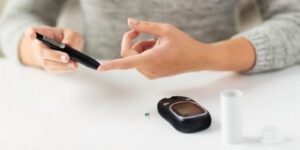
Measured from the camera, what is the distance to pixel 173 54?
0.83 m

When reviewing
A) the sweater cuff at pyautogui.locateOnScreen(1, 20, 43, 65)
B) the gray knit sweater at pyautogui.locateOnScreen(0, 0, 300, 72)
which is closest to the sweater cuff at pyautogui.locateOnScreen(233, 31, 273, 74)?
the gray knit sweater at pyautogui.locateOnScreen(0, 0, 300, 72)

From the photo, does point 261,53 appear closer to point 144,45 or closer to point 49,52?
point 144,45

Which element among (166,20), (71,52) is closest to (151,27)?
(71,52)

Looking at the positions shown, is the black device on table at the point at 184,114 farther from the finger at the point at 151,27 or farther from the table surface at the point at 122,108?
the finger at the point at 151,27

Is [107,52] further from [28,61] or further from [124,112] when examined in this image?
[124,112]

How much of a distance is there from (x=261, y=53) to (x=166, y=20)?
0.82 ft

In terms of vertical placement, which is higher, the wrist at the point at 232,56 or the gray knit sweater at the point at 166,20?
the gray knit sweater at the point at 166,20

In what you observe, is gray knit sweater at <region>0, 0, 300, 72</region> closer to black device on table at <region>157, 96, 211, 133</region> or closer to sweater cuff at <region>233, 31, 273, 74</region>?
sweater cuff at <region>233, 31, 273, 74</region>

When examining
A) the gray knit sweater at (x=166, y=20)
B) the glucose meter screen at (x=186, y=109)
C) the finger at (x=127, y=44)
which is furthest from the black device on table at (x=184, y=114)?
the gray knit sweater at (x=166, y=20)

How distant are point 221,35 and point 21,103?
1.53 ft

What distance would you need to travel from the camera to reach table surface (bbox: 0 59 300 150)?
2.35ft

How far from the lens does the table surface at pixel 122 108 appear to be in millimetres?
715

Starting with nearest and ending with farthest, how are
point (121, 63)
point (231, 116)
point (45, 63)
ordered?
point (231, 116) < point (121, 63) < point (45, 63)

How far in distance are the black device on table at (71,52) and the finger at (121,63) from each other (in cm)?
1
